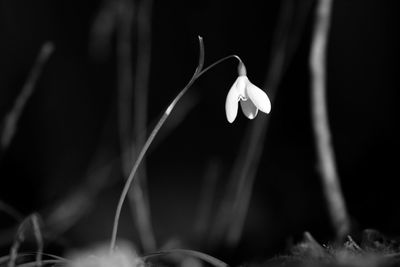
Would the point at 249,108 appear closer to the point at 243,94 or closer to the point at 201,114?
the point at 243,94

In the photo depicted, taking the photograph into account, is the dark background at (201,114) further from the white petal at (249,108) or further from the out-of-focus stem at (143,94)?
the white petal at (249,108)

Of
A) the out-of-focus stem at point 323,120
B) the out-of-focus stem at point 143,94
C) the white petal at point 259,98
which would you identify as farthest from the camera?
the out-of-focus stem at point 143,94

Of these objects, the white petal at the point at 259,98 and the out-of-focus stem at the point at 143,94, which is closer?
the white petal at the point at 259,98

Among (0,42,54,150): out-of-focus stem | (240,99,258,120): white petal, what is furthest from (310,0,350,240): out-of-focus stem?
(0,42,54,150): out-of-focus stem

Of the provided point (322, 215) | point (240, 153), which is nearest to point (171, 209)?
point (240, 153)

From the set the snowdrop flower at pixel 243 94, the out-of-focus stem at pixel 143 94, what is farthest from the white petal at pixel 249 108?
the out-of-focus stem at pixel 143 94

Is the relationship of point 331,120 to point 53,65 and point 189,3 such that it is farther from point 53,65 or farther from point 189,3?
point 53,65
